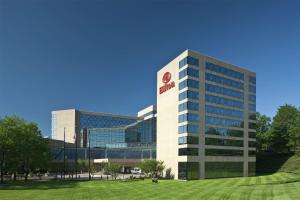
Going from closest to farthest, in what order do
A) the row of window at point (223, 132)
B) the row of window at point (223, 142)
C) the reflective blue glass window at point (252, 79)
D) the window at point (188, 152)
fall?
1. the window at point (188, 152)
2. the row of window at point (223, 142)
3. the row of window at point (223, 132)
4. the reflective blue glass window at point (252, 79)

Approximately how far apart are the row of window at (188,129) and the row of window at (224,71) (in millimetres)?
16090

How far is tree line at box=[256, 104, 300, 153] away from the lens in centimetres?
9926

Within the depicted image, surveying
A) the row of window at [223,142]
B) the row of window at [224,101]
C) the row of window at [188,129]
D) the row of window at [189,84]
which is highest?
the row of window at [189,84]

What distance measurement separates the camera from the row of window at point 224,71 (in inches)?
3201

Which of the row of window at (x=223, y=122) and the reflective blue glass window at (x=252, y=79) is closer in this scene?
the row of window at (x=223, y=122)

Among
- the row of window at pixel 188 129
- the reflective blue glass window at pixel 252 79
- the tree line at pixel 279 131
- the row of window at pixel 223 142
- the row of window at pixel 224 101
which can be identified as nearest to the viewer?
the row of window at pixel 188 129

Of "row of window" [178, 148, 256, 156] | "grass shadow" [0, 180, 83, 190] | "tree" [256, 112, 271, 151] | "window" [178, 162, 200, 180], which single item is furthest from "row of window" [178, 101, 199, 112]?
"tree" [256, 112, 271, 151]

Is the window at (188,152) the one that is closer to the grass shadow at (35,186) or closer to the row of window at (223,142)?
the row of window at (223,142)

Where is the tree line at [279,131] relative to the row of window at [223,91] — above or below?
below

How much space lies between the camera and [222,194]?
39.2 m

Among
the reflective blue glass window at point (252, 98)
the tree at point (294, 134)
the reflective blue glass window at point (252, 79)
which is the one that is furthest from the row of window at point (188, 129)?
the tree at point (294, 134)

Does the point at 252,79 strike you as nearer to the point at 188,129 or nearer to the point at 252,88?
the point at 252,88

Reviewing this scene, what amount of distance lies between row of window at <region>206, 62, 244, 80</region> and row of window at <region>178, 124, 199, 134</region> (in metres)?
16.1

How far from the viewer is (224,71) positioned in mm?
84750
